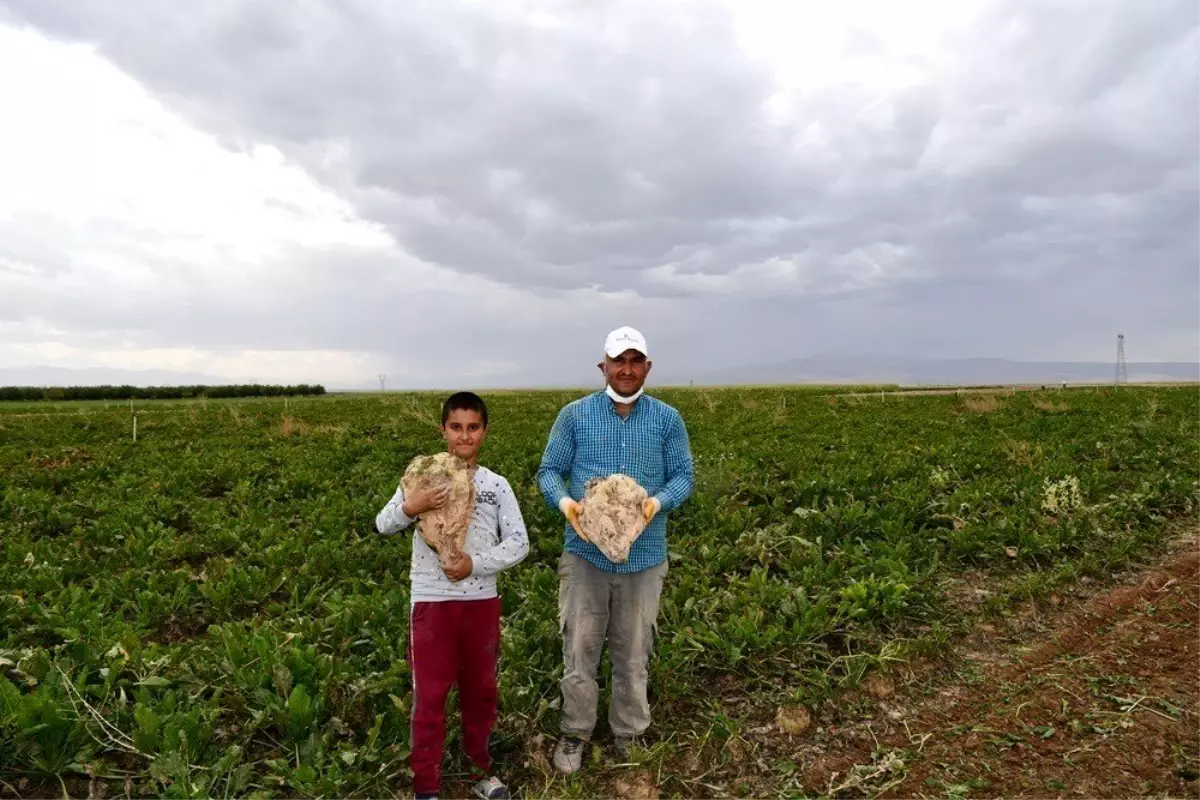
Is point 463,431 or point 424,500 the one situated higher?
point 463,431

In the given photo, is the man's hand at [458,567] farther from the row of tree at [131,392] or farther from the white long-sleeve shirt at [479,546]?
the row of tree at [131,392]

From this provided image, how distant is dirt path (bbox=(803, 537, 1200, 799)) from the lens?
3.88m

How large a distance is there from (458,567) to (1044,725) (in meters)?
3.80

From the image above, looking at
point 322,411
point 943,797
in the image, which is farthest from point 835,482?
point 322,411

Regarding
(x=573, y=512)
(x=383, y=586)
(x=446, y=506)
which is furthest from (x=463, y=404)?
(x=383, y=586)

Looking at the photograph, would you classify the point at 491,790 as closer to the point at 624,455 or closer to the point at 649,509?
the point at 649,509

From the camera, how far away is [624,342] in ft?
12.6

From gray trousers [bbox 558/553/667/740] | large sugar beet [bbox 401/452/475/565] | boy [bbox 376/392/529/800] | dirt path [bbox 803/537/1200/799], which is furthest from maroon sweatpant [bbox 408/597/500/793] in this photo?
dirt path [bbox 803/537/1200/799]

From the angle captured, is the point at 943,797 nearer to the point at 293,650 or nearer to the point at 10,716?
the point at 293,650

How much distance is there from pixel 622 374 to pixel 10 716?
3829 mm

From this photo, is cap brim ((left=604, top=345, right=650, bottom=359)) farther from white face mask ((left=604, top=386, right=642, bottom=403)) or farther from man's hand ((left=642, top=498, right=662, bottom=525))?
man's hand ((left=642, top=498, right=662, bottom=525))

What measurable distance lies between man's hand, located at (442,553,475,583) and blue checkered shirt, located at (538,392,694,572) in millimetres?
661

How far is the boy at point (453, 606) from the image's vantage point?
11.7 feet

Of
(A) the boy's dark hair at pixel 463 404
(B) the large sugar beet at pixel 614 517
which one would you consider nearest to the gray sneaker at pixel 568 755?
(B) the large sugar beet at pixel 614 517
